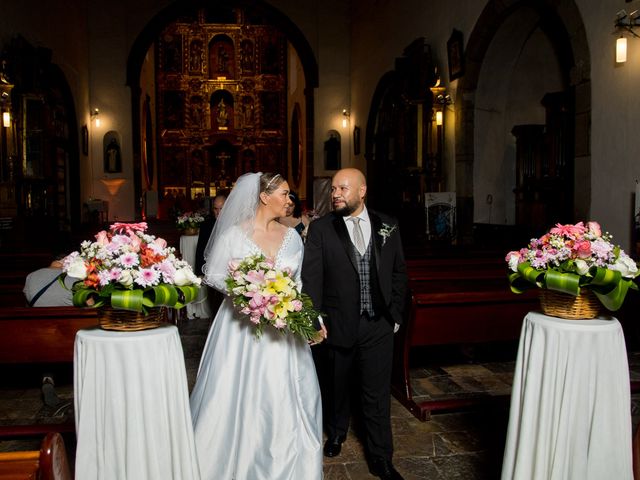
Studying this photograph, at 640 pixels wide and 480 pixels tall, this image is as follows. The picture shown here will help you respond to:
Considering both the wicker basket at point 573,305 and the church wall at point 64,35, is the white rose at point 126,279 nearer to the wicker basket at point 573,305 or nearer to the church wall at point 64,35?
the wicker basket at point 573,305

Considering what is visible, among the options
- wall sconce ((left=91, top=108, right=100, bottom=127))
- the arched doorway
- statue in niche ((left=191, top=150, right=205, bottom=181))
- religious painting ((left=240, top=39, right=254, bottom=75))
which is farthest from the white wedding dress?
religious painting ((left=240, top=39, right=254, bottom=75))

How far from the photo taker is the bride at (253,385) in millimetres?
3047

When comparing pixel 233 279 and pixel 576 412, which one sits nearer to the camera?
→ pixel 576 412

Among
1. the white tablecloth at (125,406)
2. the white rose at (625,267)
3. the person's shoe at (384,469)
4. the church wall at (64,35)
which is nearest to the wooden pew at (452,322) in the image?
the person's shoe at (384,469)

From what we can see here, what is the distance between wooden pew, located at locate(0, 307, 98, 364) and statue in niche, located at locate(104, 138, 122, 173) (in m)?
14.6

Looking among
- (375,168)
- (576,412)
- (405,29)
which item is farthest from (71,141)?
(576,412)

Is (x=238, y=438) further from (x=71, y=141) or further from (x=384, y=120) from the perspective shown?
(x=71, y=141)

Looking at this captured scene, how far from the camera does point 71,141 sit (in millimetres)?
15820

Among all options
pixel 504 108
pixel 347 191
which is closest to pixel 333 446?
pixel 347 191

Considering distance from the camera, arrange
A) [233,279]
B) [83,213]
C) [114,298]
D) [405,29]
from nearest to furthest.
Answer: [114,298] < [233,279] < [405,29] < [83,213]

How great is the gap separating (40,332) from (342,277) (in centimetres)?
228

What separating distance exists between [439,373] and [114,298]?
3.70 metres

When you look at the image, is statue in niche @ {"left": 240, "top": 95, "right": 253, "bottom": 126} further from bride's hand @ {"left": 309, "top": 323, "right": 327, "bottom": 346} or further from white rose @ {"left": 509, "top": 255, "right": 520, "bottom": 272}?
white rose @ {"left": 509, "top": 255, "right": 520, "bottom": 272}

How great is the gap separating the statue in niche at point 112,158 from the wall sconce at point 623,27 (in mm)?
14748
